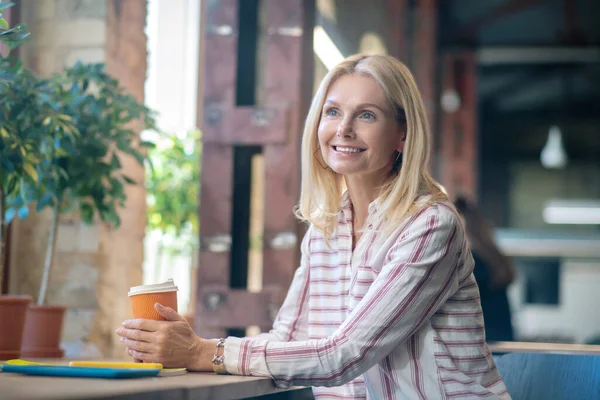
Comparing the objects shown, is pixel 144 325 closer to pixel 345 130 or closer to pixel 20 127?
pixel 345 130

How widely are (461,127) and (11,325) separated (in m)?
8.34

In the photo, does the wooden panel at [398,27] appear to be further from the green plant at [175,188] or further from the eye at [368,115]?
the eye at [368,115]

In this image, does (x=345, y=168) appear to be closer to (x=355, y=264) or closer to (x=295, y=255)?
(x=355, y=264)

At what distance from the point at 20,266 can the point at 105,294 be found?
0.92 ft

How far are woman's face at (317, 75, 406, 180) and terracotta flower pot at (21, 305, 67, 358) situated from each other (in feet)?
2.80

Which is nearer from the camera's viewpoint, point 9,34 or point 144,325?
point 144,325

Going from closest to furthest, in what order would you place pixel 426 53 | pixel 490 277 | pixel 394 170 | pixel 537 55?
pixel 394 170 < pixel 490 277 < pixel 426 53 < pixel 537 55

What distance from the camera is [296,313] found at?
6.06ft

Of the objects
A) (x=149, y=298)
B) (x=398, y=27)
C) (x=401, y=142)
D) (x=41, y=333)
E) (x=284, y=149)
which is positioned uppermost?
(x=398, y=27)

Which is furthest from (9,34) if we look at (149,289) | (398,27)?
(398,27)

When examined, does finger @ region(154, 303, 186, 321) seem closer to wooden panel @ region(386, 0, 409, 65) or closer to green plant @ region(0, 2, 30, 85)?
green plant @ region(0, 2, 30, 85)

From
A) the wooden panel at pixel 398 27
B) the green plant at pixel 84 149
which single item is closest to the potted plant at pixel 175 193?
the wooden panel at pixel 398 27

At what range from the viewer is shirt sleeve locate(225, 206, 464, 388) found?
1448 mm

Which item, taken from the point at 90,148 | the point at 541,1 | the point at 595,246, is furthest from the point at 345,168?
the point at 595,246
